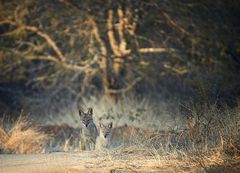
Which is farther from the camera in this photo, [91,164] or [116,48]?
[116,48]

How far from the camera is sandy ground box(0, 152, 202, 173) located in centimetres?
940

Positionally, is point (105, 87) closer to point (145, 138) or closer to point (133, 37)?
point (133, 37)

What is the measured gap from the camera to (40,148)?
1370 centimetres

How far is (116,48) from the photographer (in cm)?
2109

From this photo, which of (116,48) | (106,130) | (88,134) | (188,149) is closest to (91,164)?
(188,149)

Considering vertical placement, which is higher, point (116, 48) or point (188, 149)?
point (116, 48)

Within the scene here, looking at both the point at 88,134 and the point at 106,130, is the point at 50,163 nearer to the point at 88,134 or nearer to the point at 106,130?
the point at 106,130

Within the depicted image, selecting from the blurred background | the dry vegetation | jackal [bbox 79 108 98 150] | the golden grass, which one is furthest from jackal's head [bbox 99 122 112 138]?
the blurred background

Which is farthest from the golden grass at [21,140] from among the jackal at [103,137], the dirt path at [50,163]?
the dirt path at [50,163]

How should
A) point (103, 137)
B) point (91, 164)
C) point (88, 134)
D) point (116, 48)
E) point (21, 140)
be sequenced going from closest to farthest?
point (91, 164) → point (103, 137) → point (88, 134) → point (21, 140) → point (116, 48)

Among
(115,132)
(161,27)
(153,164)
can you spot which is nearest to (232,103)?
(115,132)

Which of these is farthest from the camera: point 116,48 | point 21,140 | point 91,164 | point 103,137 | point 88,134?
point 116,48

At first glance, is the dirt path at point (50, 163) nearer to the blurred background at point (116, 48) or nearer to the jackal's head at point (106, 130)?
the jackal's head at point (106, 130)

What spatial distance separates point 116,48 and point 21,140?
327 inches
